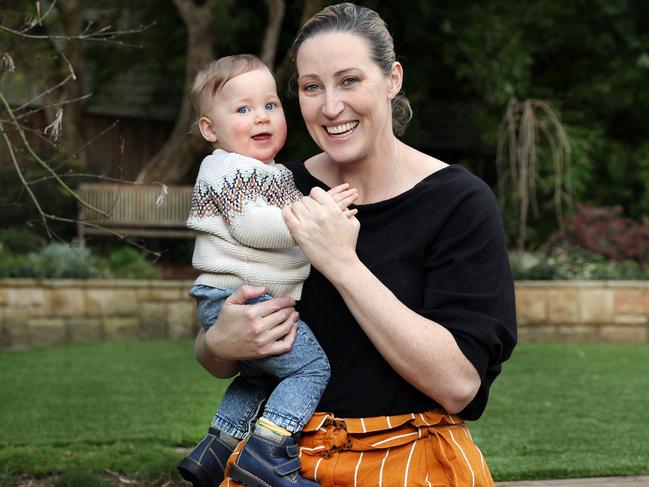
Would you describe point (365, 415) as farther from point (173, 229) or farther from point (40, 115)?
point (40, 115)

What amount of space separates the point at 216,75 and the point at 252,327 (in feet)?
2.29

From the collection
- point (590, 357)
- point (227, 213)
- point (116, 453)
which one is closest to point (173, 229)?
point (590, 357)

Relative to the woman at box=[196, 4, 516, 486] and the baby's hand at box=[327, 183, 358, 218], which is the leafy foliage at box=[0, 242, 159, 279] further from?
the baby's hand at box=[327, 183, 358, 218]

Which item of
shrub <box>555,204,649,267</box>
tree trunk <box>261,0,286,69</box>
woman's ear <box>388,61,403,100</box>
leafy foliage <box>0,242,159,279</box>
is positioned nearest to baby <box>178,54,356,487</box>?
woman's ear <box>388,61,403,100</box>

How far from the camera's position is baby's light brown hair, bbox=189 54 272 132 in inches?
107

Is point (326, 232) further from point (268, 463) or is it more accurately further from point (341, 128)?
point (268, 463)

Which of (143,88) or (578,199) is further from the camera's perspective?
(143,88)

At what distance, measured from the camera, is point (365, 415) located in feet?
8.10

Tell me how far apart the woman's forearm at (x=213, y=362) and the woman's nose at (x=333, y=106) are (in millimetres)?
636

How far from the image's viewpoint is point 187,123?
14.1 metres

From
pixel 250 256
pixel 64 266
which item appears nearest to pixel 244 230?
pixel 250 256

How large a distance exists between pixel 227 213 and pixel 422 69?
12704 millimetres

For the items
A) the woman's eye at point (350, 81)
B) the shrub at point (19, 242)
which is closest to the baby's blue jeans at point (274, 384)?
the woman's eye at point (350, 81)

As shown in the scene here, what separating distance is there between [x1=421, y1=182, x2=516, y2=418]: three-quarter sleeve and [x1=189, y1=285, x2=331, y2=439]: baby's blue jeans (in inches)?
11.5
